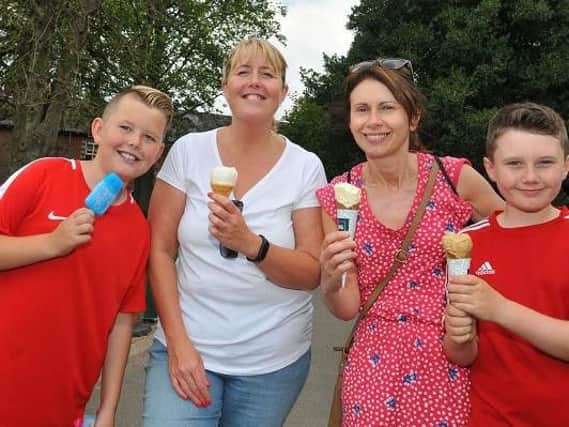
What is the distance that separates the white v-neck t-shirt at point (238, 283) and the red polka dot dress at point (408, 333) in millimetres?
305

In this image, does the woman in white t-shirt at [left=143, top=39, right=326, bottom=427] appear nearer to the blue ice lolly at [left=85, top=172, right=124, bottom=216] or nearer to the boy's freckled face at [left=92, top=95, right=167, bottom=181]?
the boy's freckled face at [left=92, top=95, right=167, bottom=181]

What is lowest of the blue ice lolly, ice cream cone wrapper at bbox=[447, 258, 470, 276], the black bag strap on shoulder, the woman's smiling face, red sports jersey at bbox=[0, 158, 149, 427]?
red sports jersey at bbox=[0, 158, 149, 427]

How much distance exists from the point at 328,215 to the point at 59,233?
117 cm

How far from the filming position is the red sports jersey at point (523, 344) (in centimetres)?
239

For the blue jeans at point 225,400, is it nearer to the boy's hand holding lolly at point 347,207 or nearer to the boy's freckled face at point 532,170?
the boy's hand holding lolly at point 347,207

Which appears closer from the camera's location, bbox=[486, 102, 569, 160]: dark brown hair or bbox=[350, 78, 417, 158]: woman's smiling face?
bbox=[486, 102, 569, 160]: dark brown hair

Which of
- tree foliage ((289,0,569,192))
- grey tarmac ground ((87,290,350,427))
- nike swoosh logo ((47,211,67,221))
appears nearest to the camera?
nike swoosh logo ((47,211,67,221))

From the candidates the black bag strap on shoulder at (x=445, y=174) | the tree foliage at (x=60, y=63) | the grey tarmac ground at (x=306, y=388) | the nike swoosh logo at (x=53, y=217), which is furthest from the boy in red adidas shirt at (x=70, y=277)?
the tree foliage at (x=60, y=63)

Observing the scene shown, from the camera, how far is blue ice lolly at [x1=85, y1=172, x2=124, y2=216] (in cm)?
258

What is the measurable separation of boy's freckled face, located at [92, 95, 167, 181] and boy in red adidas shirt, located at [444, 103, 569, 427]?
1467mm

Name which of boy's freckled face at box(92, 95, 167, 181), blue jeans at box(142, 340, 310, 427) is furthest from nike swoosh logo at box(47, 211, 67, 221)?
blue jeans at box(142, 340, 310, 427)

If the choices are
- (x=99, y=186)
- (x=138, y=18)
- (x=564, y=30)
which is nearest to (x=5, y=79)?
(x=138, y=18)

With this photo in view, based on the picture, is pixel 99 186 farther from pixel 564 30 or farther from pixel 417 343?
pixel 564 30

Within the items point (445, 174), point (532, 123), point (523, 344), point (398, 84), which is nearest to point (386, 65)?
point (398, 84)
